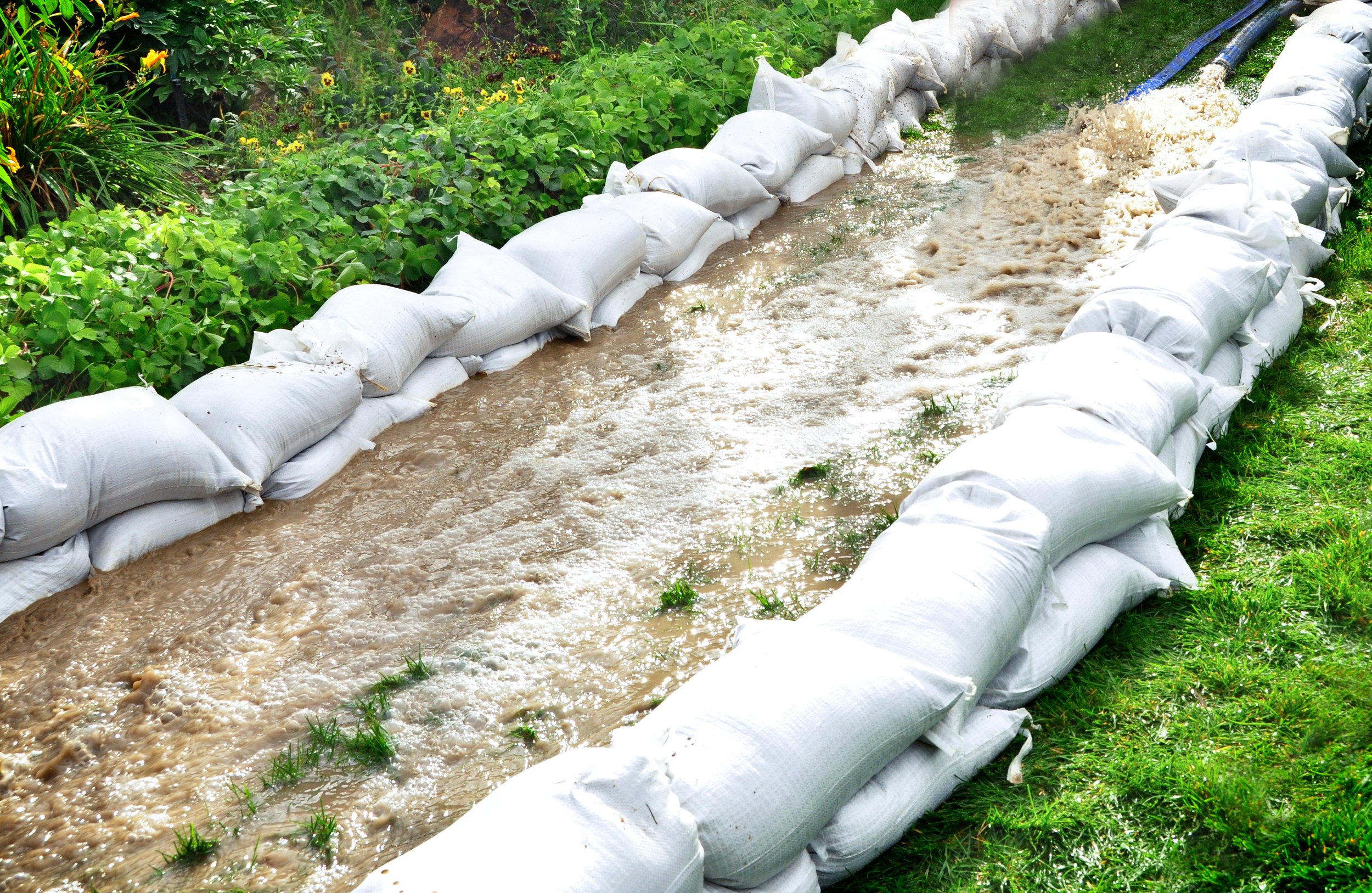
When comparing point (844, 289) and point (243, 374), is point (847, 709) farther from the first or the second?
point (844, 289)

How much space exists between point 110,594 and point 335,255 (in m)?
1.68

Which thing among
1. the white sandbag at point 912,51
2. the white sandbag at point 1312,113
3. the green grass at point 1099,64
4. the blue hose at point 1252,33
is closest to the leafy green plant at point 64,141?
the white sandbag at point 912,51

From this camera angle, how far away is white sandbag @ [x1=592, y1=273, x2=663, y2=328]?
437 centimetres

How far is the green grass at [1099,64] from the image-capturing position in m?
6.55

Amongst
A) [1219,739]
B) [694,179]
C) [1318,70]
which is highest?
[694,179]

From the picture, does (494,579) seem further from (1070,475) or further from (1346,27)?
(1346,27)

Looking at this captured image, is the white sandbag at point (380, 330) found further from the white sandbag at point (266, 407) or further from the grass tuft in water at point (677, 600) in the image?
the grass tuft in water at point (677, 600)

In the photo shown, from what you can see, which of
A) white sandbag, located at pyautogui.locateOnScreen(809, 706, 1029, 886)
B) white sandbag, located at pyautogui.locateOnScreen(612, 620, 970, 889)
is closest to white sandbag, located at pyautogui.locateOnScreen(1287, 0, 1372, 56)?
white sandbag, located at pyautogui.locateOnScreen(809, 706, 1029, 886)

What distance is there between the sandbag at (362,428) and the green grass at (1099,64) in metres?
3.98

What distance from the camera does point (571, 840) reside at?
161 cm

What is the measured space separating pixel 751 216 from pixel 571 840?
13.6 ft

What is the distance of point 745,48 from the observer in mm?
6391

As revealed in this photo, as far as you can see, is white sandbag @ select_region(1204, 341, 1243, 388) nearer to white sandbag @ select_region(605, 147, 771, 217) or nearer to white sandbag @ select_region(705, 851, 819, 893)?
white sandbag @ select_region(705, 851, 819, 893)

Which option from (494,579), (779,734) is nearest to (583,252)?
(494,579)
